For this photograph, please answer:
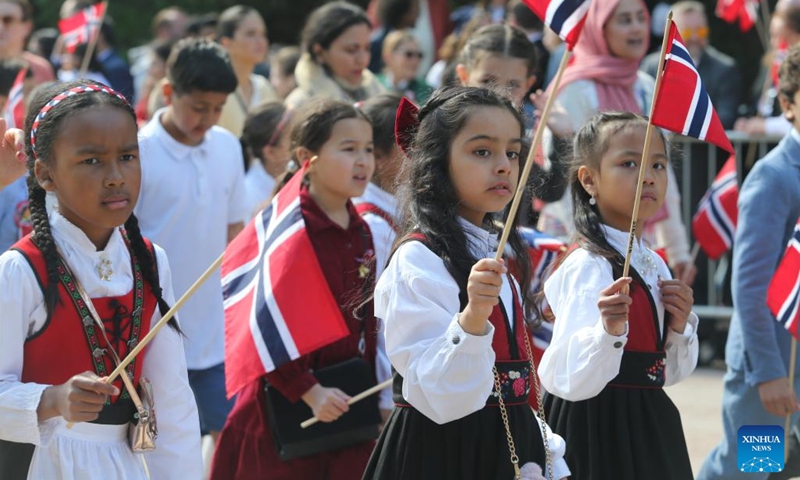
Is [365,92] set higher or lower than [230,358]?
higher

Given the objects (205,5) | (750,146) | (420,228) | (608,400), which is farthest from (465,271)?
(205,5)

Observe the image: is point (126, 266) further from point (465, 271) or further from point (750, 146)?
point (750, 146)

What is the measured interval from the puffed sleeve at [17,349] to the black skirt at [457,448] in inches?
38.3

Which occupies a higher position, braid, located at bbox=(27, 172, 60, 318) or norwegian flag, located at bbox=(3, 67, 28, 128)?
norwegian flag, located at bbox=(3, 67, 28, 128)

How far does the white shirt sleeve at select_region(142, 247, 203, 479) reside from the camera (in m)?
3.83

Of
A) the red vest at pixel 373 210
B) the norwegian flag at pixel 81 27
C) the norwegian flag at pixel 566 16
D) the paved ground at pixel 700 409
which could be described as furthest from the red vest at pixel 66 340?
the norwegian flag at pixel 81 27

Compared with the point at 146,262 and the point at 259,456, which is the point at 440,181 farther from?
the point at 259,456

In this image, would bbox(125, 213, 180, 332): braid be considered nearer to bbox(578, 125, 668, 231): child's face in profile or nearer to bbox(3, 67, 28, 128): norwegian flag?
bbox(578, 125, 668, 231): child's face in profile

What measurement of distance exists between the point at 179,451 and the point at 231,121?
4455 millimetres

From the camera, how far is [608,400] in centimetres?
420

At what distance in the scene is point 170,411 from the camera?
151 inches

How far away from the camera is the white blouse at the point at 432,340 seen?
11.1 feet

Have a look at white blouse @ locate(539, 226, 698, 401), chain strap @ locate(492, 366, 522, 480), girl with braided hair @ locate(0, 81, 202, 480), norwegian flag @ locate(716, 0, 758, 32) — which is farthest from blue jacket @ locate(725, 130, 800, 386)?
norwegian flag @ locate(716, 0, 758, 32)

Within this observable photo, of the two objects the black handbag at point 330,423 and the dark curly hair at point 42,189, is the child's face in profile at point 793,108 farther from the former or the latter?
the dark curly hair at point 42,189
